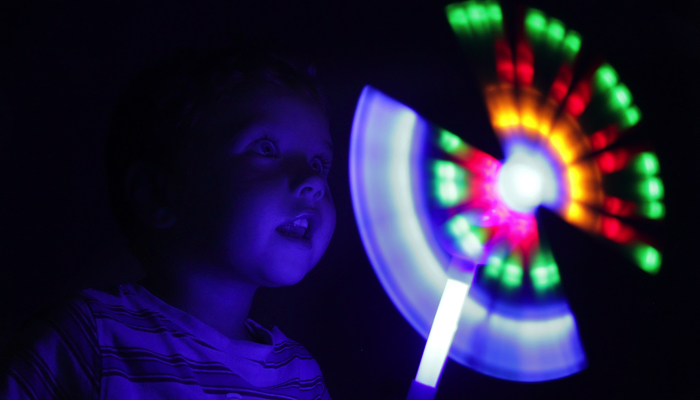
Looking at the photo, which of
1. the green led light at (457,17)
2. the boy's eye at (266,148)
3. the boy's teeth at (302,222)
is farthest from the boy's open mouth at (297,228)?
the green led light at (457,17)

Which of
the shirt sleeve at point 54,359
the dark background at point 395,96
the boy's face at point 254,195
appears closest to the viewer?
the shirt sleeve at point 54,359

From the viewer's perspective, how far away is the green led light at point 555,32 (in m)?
0.80

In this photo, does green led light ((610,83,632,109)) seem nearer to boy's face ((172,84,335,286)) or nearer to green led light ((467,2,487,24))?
green led light ((467,2,487,24))

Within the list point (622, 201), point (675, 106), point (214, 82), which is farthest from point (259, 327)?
point (675, 106)

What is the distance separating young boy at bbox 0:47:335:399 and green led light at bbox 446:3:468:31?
29cm

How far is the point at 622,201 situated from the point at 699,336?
0.23 metres

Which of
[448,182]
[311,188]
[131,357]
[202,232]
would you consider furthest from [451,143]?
[131,357]

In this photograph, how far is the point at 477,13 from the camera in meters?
0.81

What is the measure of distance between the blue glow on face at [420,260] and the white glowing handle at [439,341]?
0.44ft

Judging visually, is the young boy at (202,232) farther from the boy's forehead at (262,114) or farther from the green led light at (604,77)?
the green led light at (604,77)

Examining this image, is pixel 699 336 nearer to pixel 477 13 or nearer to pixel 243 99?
pixel 477 13

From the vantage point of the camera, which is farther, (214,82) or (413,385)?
(214,82)

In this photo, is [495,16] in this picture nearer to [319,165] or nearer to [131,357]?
[319,165]

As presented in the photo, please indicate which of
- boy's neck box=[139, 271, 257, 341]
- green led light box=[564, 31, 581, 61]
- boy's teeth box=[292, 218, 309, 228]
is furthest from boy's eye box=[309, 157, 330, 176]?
green led light box=[564, 31, 581, 61]
